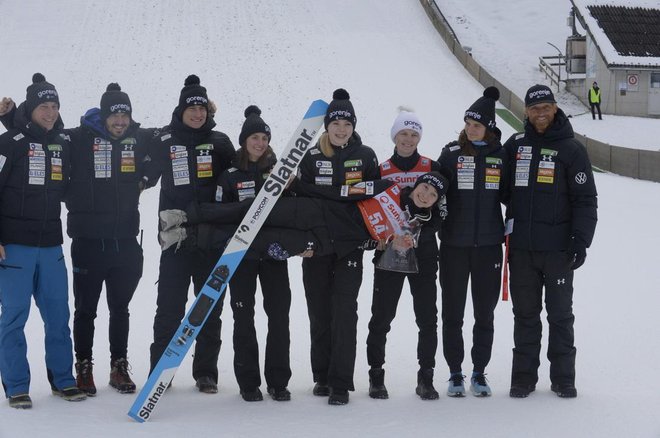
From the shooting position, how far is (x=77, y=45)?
86.0 feet

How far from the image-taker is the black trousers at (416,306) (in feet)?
20.1

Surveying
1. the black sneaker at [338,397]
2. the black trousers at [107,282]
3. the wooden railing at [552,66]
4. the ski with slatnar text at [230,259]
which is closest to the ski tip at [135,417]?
the ski with slatnar text at [230,259]

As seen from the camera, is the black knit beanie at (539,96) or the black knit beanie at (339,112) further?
the black knit beanie at (539,96)

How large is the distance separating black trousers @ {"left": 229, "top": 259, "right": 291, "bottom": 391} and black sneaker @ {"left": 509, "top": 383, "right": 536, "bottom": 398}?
159cm

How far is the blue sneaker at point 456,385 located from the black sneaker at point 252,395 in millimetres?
1349

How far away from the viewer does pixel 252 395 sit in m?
6.00

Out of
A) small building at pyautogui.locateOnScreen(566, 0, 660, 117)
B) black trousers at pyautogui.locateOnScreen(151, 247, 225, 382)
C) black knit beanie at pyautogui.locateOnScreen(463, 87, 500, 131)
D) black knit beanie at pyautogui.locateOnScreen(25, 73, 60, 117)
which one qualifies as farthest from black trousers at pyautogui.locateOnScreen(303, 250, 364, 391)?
small building at pyautogui.locateOnScreen(566, 0, 660, 117)

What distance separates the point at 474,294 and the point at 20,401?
323 cm

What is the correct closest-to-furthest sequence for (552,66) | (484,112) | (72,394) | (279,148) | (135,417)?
1. (135,417)
2. (72,394)
3. (484,112)
4. (279,148)
5. (552,66)

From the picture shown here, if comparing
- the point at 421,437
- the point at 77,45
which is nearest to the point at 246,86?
the point at 77,45

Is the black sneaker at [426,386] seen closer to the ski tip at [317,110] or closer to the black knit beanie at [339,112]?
the black knit beanie at [339,112]

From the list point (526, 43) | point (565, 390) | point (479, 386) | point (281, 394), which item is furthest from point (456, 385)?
point (526, 43)

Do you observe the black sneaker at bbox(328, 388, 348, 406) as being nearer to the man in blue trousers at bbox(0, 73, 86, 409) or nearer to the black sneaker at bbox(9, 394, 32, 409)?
the man in blue trousers at bbox(0, 73, 86, 409)

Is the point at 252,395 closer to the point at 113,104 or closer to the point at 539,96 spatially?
the point at 113,104
